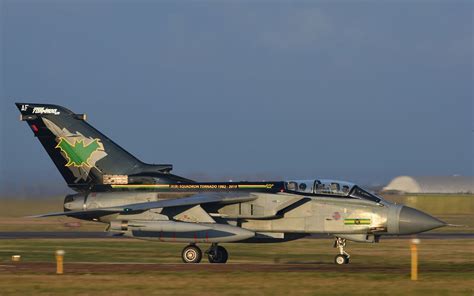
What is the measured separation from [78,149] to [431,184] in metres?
87.8

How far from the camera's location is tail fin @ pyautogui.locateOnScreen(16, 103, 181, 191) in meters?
28.7

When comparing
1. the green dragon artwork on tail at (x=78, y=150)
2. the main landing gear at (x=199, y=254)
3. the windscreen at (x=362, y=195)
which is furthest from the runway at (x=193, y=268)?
the green dragon artwork on tail at (x=78, y=150)

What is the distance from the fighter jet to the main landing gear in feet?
0.10

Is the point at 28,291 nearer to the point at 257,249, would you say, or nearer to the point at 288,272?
the point at 288,272

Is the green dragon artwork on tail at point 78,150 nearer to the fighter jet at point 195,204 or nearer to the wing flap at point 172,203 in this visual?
the fighter jet at point 195,204

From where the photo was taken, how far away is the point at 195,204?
26438mm

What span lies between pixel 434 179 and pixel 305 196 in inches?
3489

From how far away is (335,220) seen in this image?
2669 cm

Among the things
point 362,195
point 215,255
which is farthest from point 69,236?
point 362,195

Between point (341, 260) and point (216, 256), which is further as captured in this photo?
point (216, 256)

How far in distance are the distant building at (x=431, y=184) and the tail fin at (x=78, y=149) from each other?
273ft

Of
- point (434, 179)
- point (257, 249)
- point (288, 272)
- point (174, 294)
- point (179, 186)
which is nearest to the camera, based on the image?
point (174, 294)

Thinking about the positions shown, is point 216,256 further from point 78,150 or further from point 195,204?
point 78,150

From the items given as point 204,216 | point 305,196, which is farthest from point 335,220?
point 204,216
